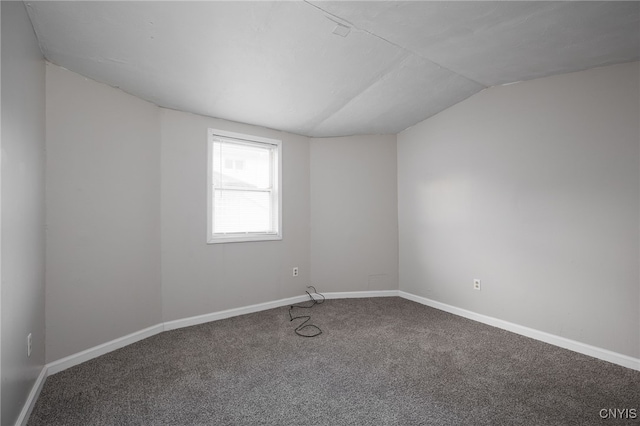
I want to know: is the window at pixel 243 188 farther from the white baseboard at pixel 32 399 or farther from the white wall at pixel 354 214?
the white baseboard at pixel 32 399

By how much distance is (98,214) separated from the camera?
252cm

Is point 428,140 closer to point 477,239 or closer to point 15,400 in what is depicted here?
point 477,239

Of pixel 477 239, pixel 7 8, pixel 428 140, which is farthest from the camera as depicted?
pixel 428 140

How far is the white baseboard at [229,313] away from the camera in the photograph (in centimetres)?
311

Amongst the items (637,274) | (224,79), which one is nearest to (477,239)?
(637,274)

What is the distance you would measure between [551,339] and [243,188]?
11.6ft

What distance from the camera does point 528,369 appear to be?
2.26 meters

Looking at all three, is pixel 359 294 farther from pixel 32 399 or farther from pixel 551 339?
pixel 32 399

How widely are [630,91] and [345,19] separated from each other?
2.33 metres

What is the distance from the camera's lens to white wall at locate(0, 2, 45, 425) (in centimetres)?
146

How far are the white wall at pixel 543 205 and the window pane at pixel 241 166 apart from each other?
6.95ft

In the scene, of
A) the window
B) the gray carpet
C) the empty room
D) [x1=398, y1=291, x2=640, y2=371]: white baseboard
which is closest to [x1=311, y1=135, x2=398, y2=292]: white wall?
the empty room

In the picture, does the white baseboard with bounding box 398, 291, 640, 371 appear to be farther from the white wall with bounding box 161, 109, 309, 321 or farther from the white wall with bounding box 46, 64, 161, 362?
the white wall with bounding box 46, 64, 161, 362

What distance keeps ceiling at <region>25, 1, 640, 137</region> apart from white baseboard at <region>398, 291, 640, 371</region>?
2.34m
